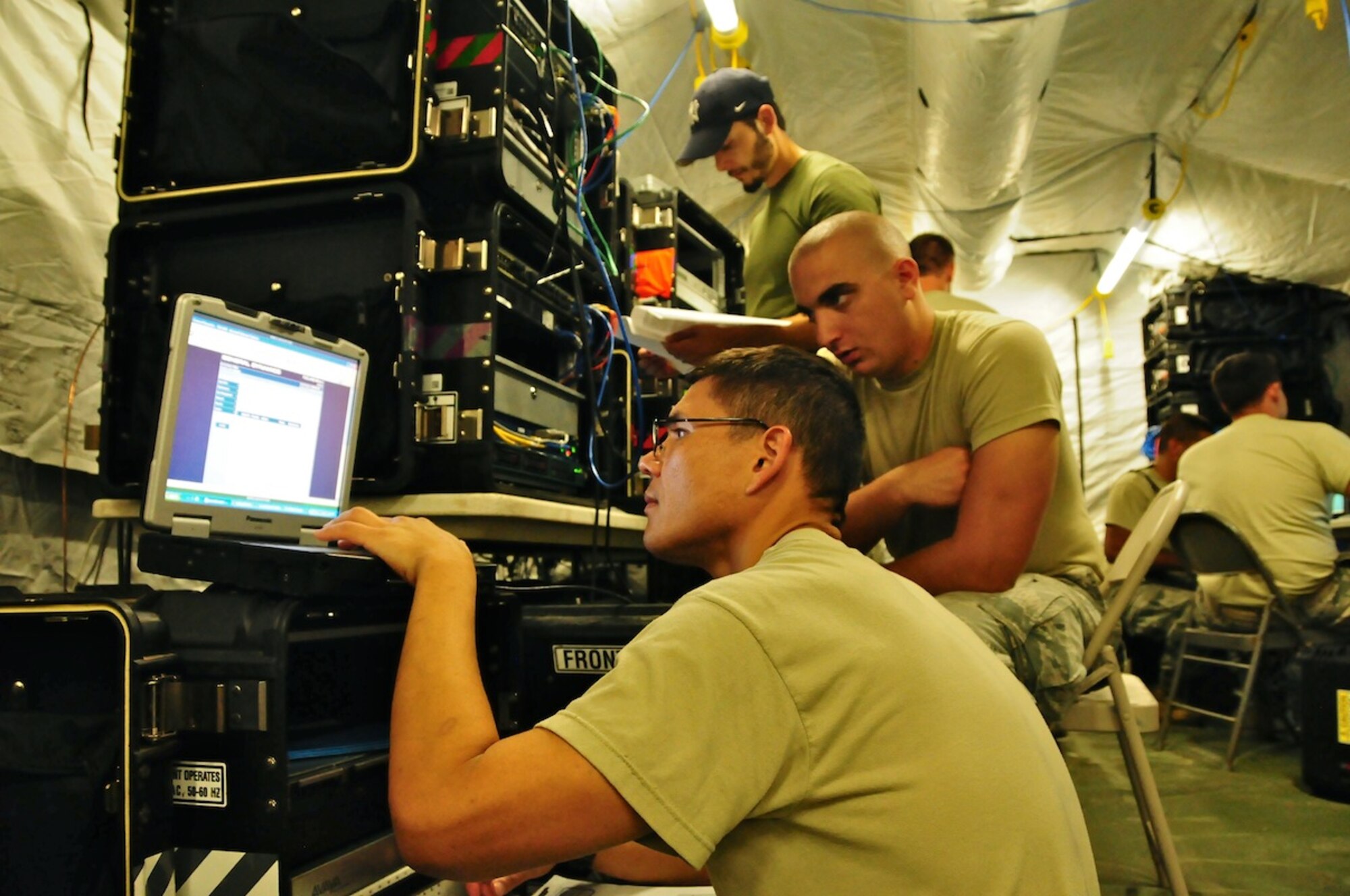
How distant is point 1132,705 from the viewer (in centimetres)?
169

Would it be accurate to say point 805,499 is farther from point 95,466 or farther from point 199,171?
point 95,466

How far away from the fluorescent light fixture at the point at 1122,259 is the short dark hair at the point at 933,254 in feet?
8.62

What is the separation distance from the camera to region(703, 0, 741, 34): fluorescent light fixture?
2.99 m

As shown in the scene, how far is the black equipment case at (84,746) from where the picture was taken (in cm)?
88

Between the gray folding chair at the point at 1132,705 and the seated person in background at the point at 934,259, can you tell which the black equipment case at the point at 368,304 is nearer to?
the gray folding chair at the point at 1132,705

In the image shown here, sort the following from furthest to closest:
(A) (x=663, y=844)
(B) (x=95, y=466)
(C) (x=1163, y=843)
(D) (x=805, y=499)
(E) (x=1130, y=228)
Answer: (E) (x=1130, y=228)
(B) (x=95, y=466)
(C) (x=1163, y=843)
(D) (x=805, y=499)
(A) (x=663, y=844)

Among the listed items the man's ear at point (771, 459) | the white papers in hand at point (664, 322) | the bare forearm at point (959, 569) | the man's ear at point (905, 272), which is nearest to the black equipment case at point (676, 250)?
the white papers in hand at point (664, 322)

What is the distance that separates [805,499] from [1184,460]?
3.26m

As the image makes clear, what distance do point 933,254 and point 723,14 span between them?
119 cm

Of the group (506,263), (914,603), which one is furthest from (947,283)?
(914,603)

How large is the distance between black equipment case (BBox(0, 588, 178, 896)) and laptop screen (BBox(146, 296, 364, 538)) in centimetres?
40

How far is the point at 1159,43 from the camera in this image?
142 inches

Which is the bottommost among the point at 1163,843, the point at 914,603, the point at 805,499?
the point at 1163,843

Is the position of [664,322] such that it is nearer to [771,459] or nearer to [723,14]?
[771,459]
